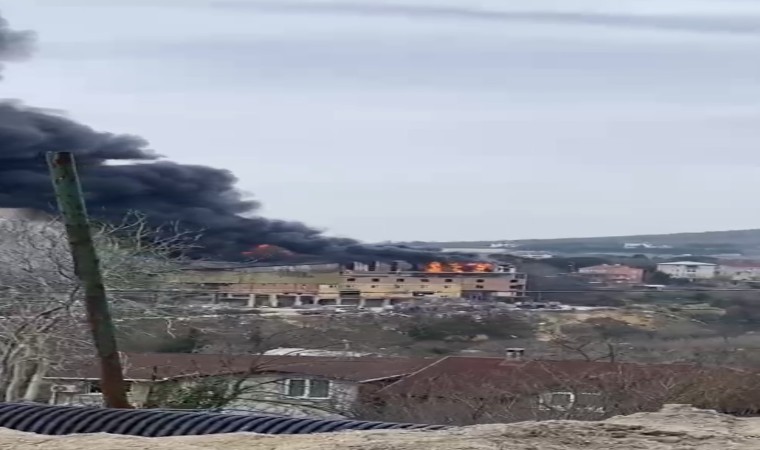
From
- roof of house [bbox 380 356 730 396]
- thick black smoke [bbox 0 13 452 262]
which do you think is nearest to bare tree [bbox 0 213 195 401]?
thick black smoke [bbox 0 13 452 262]

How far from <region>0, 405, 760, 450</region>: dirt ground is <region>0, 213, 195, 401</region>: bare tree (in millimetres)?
1644

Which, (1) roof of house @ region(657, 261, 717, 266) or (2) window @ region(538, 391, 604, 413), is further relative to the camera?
(1) roof of house @ region(657, 261, 717, 266)

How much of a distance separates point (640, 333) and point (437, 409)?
2.57 ft

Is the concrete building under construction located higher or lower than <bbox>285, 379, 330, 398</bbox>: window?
higher

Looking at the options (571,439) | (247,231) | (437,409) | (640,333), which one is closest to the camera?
(571,439)

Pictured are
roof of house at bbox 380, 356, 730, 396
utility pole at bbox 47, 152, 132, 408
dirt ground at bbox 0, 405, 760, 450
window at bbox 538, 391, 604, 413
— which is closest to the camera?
dirt ground at bbox 0, 405, 760, 450

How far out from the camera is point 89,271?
2.73m

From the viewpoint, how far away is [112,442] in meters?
1.84

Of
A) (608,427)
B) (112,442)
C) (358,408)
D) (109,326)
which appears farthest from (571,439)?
(358,408)

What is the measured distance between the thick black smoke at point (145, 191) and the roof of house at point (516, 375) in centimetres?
41


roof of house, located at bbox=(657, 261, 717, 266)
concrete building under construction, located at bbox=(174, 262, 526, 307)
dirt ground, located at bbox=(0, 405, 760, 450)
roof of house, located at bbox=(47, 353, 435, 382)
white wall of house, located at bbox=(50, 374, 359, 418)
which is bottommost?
white wall of house, located at bbox=(50, 374, 359, 418)

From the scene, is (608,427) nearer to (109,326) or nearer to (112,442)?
(112,442)

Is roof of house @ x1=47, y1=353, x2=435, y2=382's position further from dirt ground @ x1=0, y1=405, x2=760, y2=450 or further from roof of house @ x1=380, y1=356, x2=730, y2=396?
dirt ground @ x1=0, y1=405, x2=760, y2=450

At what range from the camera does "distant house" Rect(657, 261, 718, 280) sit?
3547 mm
